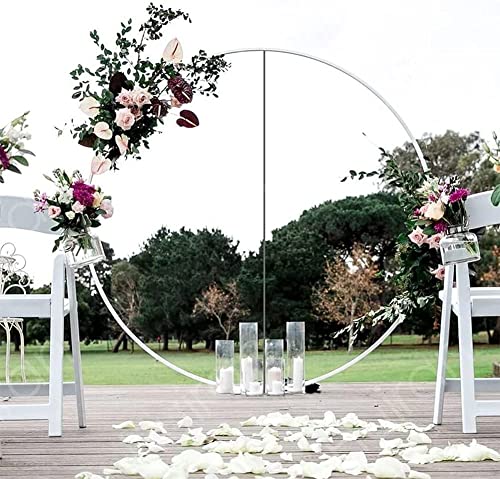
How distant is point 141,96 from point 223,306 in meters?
1.37

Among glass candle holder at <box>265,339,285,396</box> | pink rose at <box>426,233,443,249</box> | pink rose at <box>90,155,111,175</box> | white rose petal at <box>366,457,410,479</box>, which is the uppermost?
pink rose at <box>90,155,111,175</box>

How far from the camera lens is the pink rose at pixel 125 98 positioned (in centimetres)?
356

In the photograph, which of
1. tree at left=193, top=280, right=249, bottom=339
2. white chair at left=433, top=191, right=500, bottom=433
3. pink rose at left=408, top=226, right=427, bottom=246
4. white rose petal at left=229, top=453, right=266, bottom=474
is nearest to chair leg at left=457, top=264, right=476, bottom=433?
white chair at left=433, top=191, right=500, bottom=433

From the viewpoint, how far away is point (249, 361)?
4.30 metres

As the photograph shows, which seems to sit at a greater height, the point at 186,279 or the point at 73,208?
the point at 73,208

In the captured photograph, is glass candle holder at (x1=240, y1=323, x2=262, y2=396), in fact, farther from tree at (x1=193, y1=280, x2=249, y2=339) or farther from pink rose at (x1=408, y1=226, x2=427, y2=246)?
pink rose at (x1=408, y1=226, x2=427, y2=246)

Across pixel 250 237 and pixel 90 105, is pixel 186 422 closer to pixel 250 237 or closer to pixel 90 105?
pixel 90 105

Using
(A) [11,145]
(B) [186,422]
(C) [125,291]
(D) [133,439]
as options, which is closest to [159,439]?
(D) [133,439]

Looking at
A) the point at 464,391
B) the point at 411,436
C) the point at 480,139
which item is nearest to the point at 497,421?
the point at 464,391

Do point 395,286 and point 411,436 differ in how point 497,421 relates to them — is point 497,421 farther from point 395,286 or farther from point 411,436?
point 395,286

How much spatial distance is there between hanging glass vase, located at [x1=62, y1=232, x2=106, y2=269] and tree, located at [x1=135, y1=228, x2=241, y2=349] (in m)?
1.32

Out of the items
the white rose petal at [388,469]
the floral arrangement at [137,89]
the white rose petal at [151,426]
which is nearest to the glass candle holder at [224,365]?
the floral arrangement at [137,89]

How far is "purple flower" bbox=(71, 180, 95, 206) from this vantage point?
3248 millimetres

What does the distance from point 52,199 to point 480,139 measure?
2689mm
